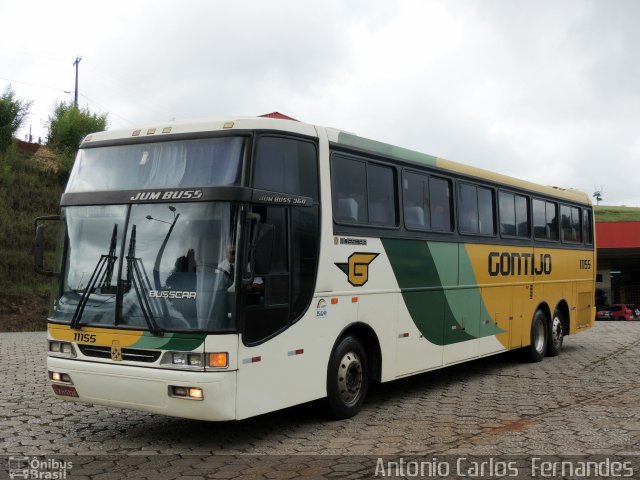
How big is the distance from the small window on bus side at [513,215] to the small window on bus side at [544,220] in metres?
0.44

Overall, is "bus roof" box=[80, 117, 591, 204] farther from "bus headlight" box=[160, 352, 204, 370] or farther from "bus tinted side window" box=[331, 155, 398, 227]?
"bus headlight" box=[160, 352, 204, 370]

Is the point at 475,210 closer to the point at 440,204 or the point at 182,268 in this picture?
the point at 440,204

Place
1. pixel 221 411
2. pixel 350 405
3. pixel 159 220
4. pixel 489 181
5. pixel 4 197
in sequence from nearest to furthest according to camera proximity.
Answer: pixel 221 411
pixel 159 220
pixel 350 405
pixel 489 181
pixel 4 197

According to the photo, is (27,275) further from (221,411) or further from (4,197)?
(221,411)

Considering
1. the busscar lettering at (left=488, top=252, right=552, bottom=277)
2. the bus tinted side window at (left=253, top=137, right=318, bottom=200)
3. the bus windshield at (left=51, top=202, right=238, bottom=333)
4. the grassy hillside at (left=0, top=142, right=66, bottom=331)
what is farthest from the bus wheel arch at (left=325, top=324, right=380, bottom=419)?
the grassy hillside at (left=0, top=142, right=66, bottom=331)

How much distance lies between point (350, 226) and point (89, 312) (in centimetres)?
299

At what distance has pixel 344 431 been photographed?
7.62 metres

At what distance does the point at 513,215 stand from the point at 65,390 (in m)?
8.23

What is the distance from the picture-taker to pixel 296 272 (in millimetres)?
7332

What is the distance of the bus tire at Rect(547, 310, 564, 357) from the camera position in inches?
551

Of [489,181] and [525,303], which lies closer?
[489,181]

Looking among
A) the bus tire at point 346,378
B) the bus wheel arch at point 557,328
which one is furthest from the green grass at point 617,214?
the bus tire at point 346,378

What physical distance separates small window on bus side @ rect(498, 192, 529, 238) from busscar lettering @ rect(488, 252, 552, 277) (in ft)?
1.28

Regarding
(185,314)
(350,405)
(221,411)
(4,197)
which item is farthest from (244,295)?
(4,197)
